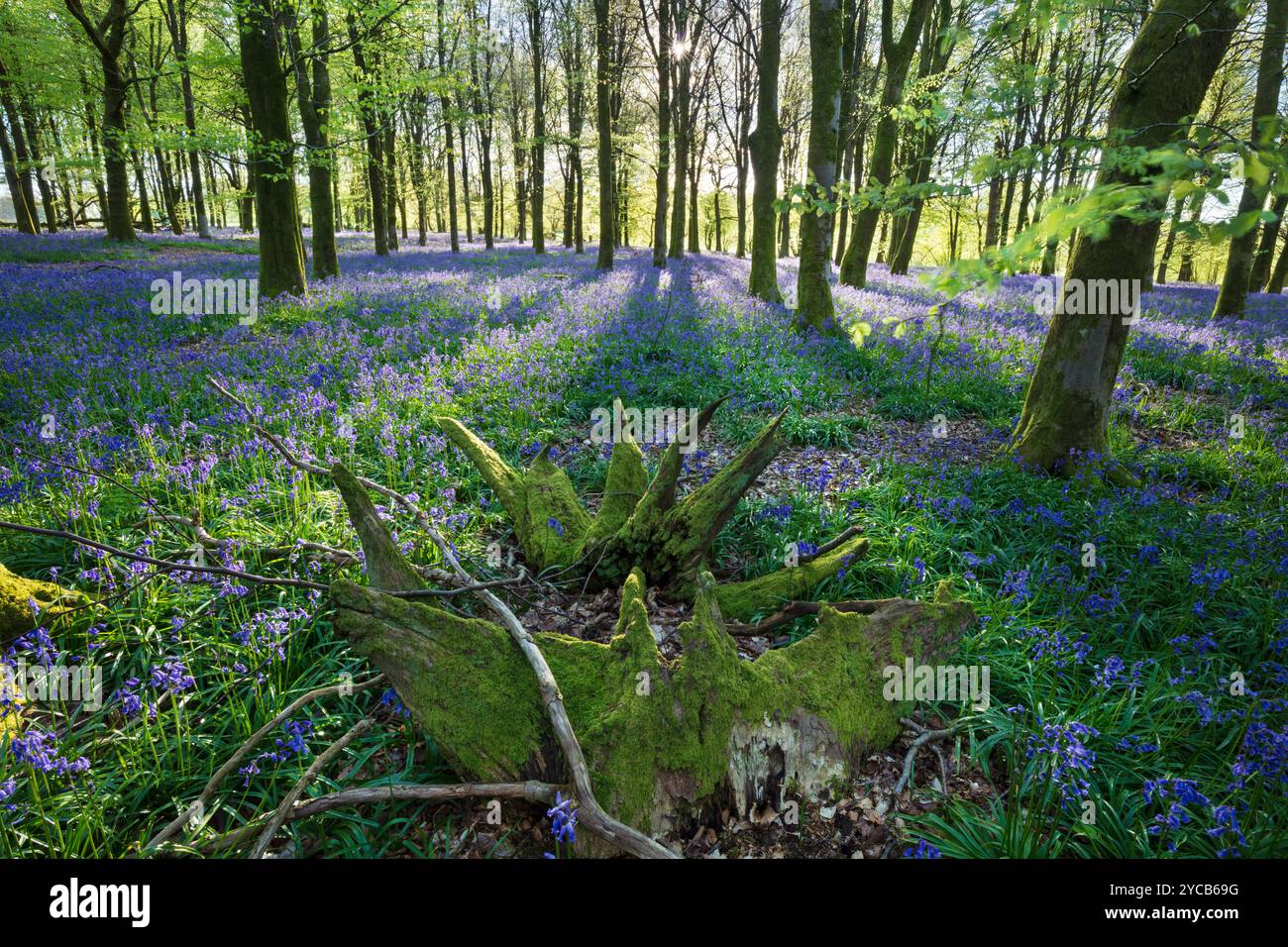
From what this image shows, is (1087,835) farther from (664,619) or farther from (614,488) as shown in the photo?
(614,488)

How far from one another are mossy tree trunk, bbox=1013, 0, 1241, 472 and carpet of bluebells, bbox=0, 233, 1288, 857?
50 cm

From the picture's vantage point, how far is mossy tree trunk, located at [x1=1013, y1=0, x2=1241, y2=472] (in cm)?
444

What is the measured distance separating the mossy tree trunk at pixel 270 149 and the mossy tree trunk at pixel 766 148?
389 inches

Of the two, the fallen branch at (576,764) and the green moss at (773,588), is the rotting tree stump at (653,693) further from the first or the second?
the green moss at (773,588)

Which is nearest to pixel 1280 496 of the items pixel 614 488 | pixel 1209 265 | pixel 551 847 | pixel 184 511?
pixel 614 488

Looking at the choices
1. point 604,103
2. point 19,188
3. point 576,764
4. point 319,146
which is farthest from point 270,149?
point 19,188

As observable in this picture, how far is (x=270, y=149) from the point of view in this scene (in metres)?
10.6

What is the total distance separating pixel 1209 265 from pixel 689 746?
2705 inches

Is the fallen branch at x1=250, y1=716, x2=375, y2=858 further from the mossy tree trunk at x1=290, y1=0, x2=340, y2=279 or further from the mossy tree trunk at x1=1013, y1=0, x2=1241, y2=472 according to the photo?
the mossy tree trunk at x1=290, y1=0, x2=340, y2=279

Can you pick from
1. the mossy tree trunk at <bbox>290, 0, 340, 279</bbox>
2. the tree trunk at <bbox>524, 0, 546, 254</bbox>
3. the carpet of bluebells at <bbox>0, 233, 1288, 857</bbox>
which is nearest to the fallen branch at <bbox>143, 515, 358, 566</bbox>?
the carpet of bluebells at <bbox>0, 233, 1288, 857</bbox>

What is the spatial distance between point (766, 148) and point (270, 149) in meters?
10.6

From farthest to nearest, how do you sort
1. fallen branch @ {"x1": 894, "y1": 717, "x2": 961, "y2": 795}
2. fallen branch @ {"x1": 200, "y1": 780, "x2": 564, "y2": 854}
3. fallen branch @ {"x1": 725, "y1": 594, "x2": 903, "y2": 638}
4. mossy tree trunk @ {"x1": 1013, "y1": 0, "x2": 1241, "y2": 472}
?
mossy tree trunk @ {"x1": 1013, "y1": 0, "x2": 1241, "y2": 472}
fallen branch @ {"x1": 725, "y1": 594, "x2": 903, "y2": 638}
fallen branch @ {"x1": 894, "y1": 717, "x2": 961, "y2": 795}
fallen branch @ {"x1": 200, "y1": 780, "x2": 564, "y2": 854}

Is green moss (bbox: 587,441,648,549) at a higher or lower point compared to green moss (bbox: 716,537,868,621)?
higher

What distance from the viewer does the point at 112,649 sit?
Result: 114 inches
